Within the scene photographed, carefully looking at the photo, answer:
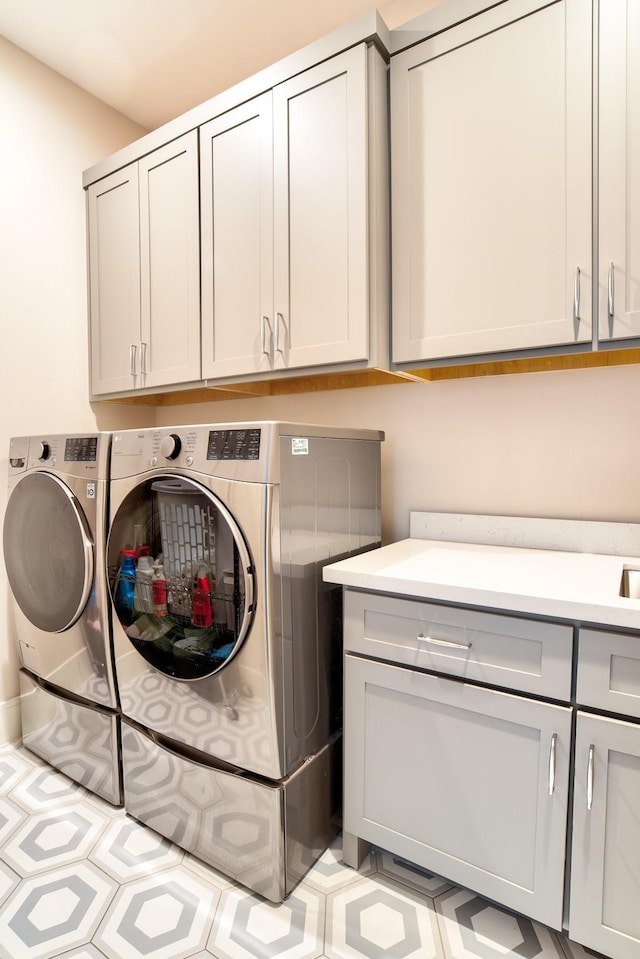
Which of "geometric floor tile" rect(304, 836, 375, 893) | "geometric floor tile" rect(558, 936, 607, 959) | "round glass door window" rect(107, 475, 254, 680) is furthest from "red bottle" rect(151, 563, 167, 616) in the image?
"geometric floor tile" rect(558, 936, 607, 959)

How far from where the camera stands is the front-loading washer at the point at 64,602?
1.67 meters

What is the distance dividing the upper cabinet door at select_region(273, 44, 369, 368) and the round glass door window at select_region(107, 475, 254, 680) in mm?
602

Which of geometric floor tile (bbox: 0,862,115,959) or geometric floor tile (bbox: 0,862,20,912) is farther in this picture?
geometric floor tile (bbox: 0,862,20,912)

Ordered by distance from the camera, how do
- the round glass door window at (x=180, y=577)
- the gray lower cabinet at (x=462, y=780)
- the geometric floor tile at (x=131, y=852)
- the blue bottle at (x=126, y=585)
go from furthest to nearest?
the blue bottle at (x=126, y=585) < the geometric floor tile at (x=131, y=852) < the round glass door window at (x=180, y=577) < the gray lower cabinet at (x=462, y=780)

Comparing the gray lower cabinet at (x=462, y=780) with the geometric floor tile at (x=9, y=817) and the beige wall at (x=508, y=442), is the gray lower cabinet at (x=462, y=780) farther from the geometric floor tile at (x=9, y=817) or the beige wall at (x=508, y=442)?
the geometric floor tile at (x=9, y=817)

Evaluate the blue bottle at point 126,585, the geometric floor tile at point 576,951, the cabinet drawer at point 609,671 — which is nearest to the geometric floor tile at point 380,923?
the geometric floor tile at point 576,951

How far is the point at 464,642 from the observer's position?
1188 mm

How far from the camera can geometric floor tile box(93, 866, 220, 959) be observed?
1.21 m

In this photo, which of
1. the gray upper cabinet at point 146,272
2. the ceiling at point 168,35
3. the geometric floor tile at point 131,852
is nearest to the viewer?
the geometric floor tile at point 131,852

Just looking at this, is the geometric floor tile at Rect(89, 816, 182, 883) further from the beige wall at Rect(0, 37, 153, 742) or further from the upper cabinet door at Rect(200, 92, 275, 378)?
the upper cabinet door at Rect(200, 92, 275, 378)

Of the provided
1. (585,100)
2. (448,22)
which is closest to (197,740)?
(585,100)

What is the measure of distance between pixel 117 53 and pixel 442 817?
9.42ft

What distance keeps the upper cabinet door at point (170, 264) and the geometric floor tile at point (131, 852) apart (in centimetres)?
154

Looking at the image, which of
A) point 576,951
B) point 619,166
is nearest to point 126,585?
point 576,951
